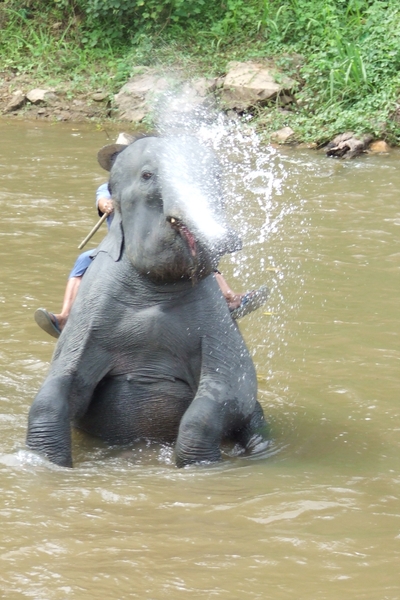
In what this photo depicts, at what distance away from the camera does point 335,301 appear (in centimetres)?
697

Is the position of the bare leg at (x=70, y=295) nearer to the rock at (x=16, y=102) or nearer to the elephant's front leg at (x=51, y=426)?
the elephant's front leg at (x=51, y=426)

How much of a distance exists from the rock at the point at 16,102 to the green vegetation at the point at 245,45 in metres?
0.61

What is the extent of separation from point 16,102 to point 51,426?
10839 millimetres

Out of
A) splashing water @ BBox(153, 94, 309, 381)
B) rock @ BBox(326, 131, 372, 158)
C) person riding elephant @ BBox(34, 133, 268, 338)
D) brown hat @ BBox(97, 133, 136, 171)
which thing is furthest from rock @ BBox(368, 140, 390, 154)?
brown hat @ BBox(97, 133, 136, 171)

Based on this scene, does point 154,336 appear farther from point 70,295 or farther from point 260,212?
point 260,212

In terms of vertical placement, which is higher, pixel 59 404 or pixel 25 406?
pixel 59 404

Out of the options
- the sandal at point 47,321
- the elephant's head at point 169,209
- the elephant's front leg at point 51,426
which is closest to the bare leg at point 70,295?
the sandal at point 47,321

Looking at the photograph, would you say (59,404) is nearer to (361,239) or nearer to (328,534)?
(328,534)

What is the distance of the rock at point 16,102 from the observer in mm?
14424

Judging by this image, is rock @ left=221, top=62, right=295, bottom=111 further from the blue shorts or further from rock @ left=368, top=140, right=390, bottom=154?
the blue shorts

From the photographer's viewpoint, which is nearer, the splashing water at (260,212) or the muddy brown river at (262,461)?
the muddy brown river at (262,461)

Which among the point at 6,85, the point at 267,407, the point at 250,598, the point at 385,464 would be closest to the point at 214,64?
the point at 6,85

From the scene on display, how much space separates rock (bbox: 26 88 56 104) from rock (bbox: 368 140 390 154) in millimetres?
4942

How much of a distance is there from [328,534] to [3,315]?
11.6ft
